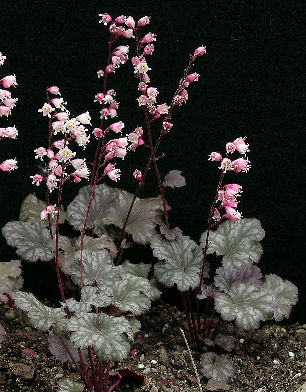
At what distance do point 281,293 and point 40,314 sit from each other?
105 centimetres

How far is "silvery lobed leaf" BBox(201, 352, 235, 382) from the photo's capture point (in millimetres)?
2314

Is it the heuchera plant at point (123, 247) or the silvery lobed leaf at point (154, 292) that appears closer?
the heuchera plant at point (123, 247)

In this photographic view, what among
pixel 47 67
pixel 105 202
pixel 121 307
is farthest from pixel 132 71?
pixel 121 307

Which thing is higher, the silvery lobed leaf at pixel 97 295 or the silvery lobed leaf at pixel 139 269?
the silvery lobed leaf at pixel 97 295

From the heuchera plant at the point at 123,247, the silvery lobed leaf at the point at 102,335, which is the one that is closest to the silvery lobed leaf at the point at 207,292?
the heuchera plant at the point at 123,247

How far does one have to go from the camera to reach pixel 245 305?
221 centimetres

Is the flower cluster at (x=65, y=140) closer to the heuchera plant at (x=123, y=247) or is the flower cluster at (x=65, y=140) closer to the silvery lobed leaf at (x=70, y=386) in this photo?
the heuchera plant at (x=123, y=247)

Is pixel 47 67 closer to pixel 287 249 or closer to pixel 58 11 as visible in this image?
pixel 58 11

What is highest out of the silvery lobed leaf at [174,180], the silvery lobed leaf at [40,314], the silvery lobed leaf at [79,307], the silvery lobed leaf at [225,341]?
the silvery lobed leaf at [174,180]

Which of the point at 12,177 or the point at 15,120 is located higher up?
the point at 15,120

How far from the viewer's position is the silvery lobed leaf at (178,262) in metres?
2.30

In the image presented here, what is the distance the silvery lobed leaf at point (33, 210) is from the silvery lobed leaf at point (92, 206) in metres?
0.06

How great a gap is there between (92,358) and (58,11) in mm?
1311

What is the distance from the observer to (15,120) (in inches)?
102
